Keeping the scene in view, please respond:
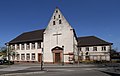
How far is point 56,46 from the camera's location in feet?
182

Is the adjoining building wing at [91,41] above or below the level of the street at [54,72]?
above

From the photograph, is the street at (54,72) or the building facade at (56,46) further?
the building facade at (56,46)

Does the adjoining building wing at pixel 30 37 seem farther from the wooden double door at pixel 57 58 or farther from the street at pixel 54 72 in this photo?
the street at pixel 54 72

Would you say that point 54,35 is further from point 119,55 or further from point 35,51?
point 119,55

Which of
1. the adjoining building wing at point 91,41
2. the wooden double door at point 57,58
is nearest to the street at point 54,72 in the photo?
the wooden double door at point 57,58

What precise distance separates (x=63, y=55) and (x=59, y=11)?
444 inches

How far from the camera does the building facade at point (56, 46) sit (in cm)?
5391

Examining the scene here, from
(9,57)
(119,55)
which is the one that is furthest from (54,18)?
(119,55)

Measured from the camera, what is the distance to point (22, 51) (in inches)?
2584

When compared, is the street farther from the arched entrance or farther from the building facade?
the arched entrance

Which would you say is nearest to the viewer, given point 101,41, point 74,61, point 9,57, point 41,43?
point 74,61

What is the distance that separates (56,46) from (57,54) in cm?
204

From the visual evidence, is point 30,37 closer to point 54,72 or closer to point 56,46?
point 56,46

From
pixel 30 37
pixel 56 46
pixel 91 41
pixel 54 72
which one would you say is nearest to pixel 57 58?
pixel 56 46
